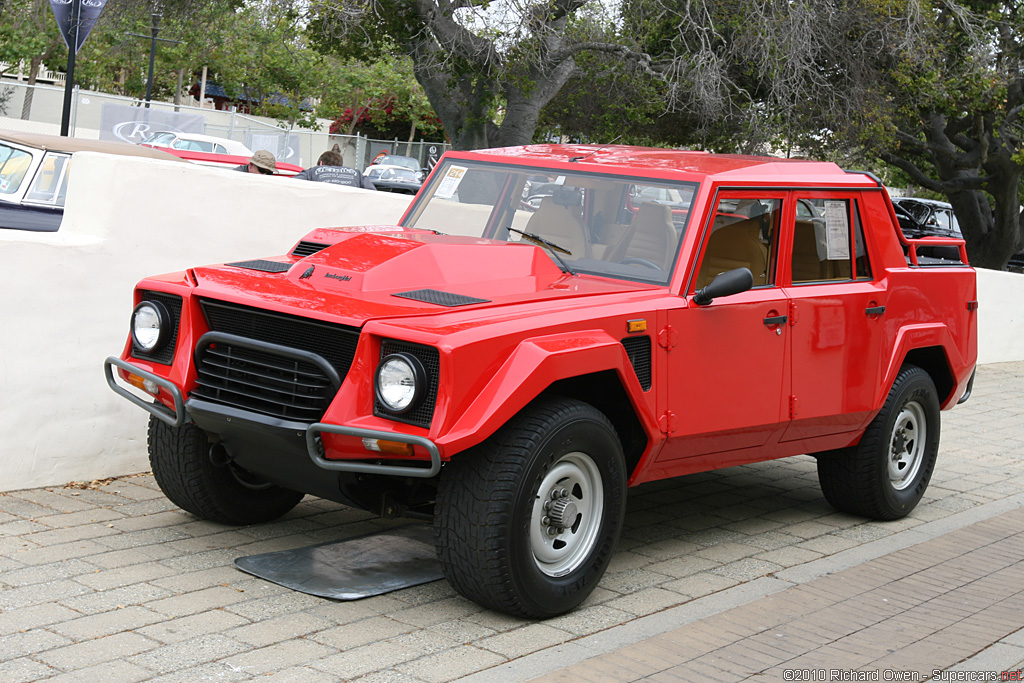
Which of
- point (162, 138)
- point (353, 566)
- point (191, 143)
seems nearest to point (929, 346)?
point (353, 566)

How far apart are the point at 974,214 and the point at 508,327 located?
947 inches

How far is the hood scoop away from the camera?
4.43 meters

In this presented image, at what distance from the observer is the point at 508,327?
166 inches

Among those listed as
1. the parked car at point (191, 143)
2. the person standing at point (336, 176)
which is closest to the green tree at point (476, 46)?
the person standing at point (336, 176)

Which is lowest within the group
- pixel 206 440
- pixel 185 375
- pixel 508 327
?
pixel 206 440

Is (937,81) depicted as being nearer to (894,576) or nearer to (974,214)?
(974,214)

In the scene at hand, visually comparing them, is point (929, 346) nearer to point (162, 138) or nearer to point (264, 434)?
point (264, 434)

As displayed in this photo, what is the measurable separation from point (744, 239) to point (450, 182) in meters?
1.57

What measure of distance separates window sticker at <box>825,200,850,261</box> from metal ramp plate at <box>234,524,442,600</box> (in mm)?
2591

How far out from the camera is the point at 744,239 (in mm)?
5508

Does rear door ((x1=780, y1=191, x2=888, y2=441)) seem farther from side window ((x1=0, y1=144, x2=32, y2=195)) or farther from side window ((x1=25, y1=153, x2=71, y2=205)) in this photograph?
side window ((x1=0, y1=144, x2=32, y2=195))

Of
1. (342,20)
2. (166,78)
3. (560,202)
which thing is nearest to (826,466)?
(560,202)

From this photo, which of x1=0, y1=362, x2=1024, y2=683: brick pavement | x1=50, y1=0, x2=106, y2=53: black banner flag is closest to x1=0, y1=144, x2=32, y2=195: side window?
x1=50, y1=0, x2=106, y2=53: black banner flag

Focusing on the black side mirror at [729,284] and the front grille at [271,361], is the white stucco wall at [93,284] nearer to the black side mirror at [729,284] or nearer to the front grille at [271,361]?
the front grille at [271,361]
